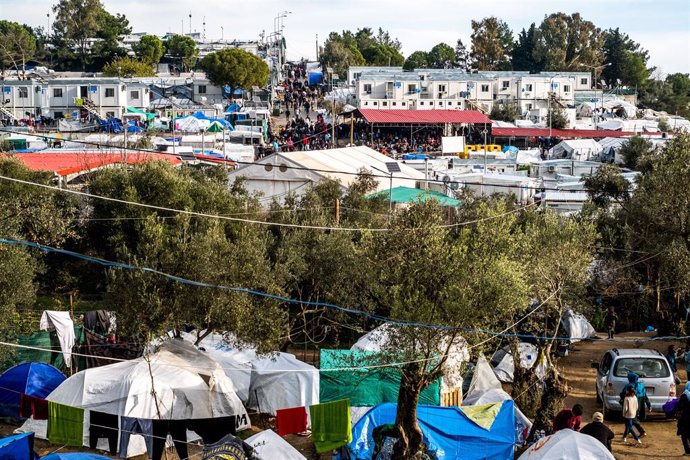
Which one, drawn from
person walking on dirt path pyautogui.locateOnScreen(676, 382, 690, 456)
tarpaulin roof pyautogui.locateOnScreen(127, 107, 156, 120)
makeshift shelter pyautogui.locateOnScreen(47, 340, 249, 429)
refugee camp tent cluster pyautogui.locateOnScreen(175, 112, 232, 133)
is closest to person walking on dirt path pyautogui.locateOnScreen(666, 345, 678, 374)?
person walking on dirt path pyautogui.locateOnScreen(676, 382, 690, 456)

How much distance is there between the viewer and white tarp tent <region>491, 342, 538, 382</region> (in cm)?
2030

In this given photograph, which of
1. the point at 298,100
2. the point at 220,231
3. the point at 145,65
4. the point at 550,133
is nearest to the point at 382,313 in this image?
the point at 220,231

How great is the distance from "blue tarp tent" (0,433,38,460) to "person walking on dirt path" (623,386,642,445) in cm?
934

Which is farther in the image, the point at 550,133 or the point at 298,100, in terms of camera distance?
the point at 298,100

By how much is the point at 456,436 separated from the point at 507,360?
248 inches

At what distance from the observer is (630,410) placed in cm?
1569

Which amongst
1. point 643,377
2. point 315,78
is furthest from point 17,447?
point 315,78

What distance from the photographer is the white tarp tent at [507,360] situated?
20.3 m

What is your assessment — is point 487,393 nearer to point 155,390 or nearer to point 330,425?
point 330,425

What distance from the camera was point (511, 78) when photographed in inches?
3669

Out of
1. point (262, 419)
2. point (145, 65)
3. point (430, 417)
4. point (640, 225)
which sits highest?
point (145, 65)

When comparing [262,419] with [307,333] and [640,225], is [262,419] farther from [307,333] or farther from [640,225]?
[640,225]

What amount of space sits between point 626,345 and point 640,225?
2950 mm

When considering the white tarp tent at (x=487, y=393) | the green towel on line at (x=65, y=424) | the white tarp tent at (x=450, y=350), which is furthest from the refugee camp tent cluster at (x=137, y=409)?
the white tarp tent at (x=487, y=393)
